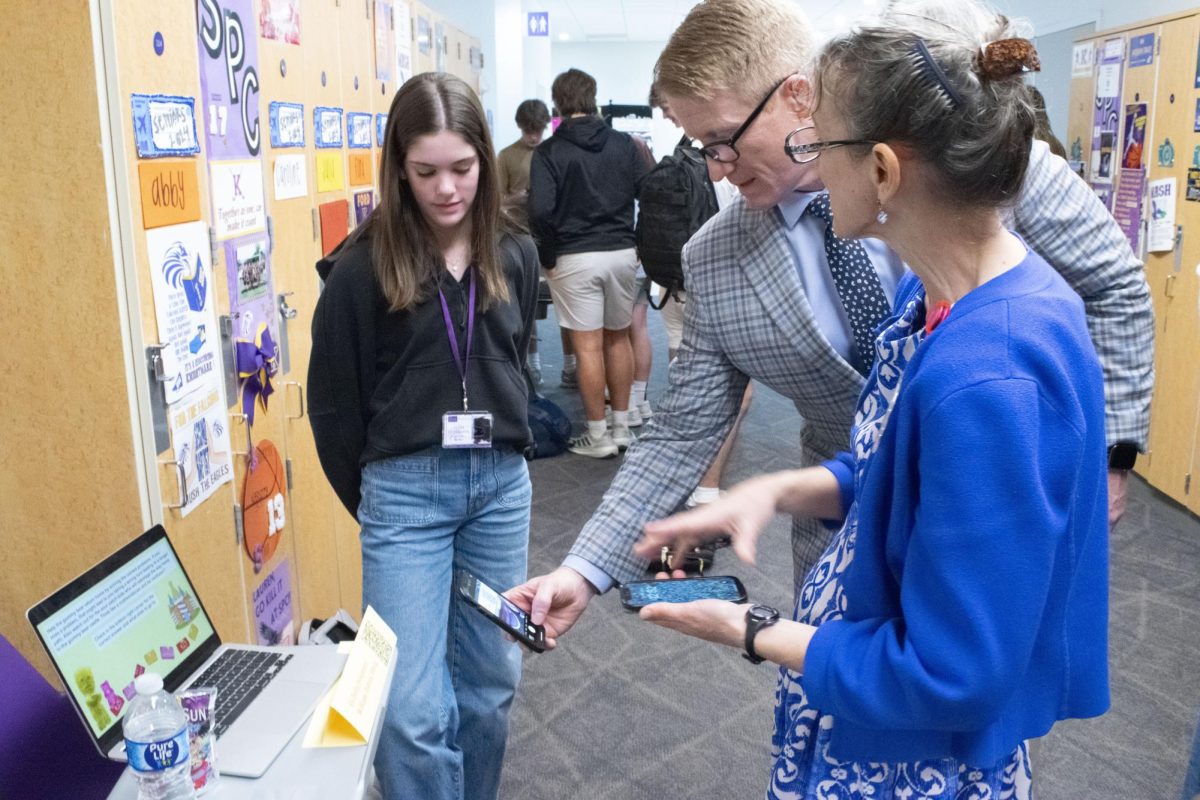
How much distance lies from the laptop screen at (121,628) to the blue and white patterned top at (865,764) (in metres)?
0.84

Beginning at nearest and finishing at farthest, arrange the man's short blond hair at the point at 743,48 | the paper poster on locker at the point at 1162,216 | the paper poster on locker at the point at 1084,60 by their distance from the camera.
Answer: the man's short blond hair at the point at 743,48 → the paper poster on locker at the point at 1162,216 → the paper poster on locker at the point at 1084,60

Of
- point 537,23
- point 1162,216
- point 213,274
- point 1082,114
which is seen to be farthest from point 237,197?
point 537,23

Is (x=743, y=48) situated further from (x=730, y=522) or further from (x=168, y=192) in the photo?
(x=168, y=192)

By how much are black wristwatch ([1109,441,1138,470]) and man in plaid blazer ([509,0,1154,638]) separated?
0.8 inches

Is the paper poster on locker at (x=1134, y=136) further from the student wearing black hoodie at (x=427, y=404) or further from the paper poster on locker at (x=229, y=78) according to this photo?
the paper poster on locker at (x=229, y=78)

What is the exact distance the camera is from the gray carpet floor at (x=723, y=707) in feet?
8.02

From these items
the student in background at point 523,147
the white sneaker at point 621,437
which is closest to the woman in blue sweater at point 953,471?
the white sneaker at point 621,437

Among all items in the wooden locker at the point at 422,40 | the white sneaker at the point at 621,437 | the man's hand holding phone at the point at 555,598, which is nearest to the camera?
the man's hand holding phone at the point at 555,598

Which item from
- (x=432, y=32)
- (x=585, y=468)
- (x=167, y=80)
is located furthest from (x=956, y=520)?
(x=585, y=468)

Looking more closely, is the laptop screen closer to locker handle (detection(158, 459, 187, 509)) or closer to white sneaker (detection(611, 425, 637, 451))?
locker handle (detection(158, 459, 187, 509))

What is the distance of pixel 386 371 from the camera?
6.56 feet

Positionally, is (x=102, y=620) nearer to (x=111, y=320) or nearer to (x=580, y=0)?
(x=111, y=320)

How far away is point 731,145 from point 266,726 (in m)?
1.01

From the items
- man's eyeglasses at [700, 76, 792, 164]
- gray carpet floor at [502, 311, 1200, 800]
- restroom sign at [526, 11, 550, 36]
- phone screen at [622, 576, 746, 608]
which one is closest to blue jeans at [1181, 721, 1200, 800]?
gray carpet floor at [502, 311, 1200, 800]
